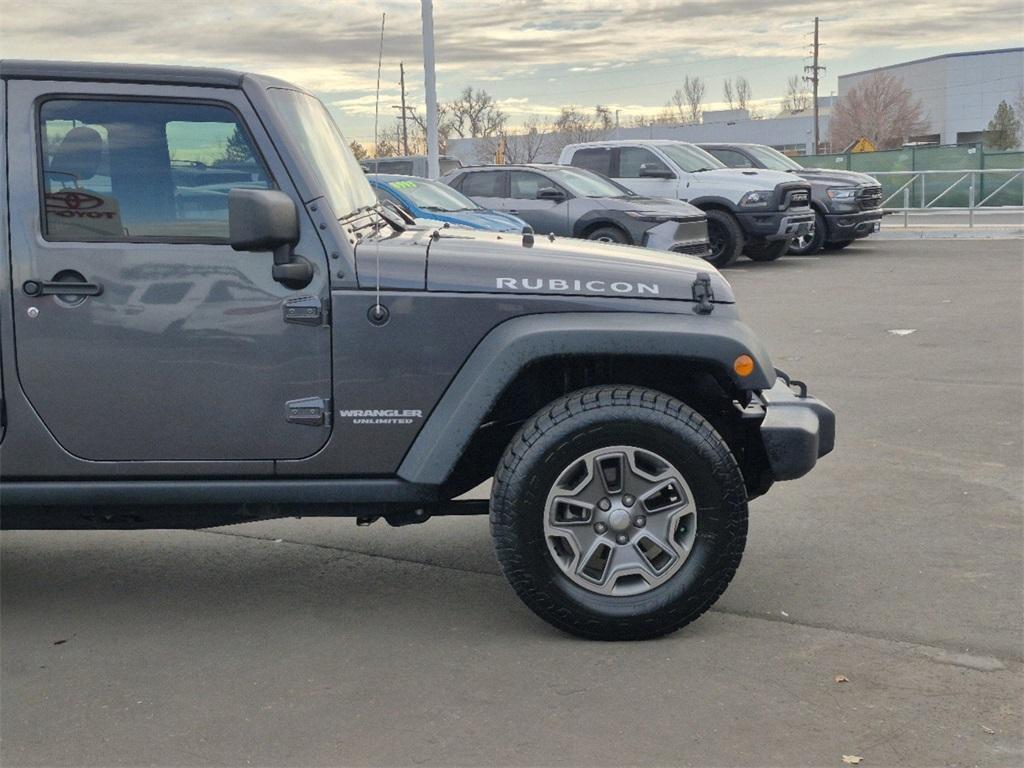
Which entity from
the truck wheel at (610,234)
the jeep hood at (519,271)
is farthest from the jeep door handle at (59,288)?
the truck wheel at (610,234)

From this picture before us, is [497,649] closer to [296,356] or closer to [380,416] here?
[380,416]

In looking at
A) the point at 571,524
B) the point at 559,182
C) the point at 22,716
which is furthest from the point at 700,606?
the point at 559,182

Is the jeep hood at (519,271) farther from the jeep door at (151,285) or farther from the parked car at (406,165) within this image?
the parked car at (406,165)

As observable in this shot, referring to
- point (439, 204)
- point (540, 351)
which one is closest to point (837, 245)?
point (439, 204)

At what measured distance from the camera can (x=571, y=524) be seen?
4.18m

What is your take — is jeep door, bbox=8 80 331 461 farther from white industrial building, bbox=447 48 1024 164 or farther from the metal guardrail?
white industrial building, bbox=447 48 1024 164

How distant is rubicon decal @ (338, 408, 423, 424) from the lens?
13.7ft

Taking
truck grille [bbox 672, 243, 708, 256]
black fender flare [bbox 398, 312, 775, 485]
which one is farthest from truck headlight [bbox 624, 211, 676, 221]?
black fender flare [bbox 398, 312, 775, 485]

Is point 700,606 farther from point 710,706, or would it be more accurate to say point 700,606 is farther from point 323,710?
point 323,710

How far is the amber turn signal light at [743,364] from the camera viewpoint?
164 inches

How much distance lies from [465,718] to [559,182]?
527 inches

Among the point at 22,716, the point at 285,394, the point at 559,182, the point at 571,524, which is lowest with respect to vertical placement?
the point at 22,716

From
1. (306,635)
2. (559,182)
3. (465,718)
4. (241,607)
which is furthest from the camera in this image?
(559,182)

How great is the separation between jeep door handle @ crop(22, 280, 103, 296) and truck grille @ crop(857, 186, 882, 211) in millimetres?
17906
